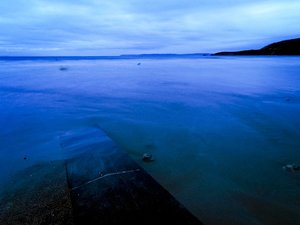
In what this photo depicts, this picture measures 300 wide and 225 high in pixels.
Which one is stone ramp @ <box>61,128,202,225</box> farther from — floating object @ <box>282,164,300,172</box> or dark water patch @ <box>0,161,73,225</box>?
floating object @ <box>282,164,300,172</box>

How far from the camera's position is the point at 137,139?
581 centimetres

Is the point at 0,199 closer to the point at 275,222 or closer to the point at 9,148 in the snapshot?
the point at 9,148

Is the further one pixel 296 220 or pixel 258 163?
pixel 258 163

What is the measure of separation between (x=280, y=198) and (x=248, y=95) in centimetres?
922

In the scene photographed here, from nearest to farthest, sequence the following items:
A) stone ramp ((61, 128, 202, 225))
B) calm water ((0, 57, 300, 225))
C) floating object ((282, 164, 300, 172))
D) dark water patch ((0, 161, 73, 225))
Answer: stone ramp ((61, 128, 202, 225))
dark water patch ((0, 161, 73, 225))
calm water ((0, 57, 300, 225))
floating object ((282, 164, 300, 172))

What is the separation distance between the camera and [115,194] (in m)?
3.09

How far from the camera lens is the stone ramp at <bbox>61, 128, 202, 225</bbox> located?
2629 mm

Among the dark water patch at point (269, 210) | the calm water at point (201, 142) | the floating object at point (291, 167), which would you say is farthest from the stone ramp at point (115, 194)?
the floating object at point (291, 167)

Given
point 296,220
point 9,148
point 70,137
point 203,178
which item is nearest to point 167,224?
point 203,178

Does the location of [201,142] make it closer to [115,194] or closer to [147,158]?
[147,158]

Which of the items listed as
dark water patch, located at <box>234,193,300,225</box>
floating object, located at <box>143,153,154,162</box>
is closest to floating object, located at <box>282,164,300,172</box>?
dark water patch, located at <box>234,193,300,225</box>

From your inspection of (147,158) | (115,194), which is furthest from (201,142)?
(115,194)

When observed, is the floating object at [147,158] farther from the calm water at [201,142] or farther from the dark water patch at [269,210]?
the dark water patch at [269,210]

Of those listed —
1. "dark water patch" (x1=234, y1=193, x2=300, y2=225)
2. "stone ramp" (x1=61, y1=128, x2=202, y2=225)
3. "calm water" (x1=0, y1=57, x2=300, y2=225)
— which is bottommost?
"calm water" (x1=0, y1=57, x2=300, y2=225)
